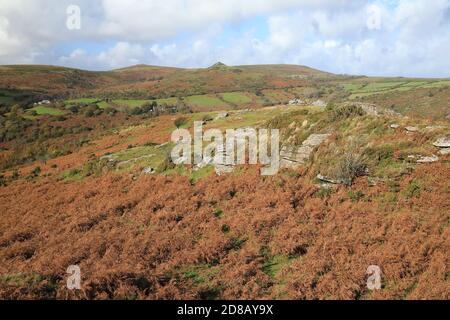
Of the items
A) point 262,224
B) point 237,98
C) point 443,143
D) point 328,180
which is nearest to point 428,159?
point 443,143

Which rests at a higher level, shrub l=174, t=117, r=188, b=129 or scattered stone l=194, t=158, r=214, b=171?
shrub l=174, t=117, r=188, b=129

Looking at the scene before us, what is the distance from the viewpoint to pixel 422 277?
1005 cm

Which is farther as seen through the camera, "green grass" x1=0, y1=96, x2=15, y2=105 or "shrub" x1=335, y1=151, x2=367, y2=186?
"green grass" x1=0, y1=96, x2=15, y2=105

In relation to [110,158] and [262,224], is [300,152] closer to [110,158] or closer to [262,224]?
[262,224]

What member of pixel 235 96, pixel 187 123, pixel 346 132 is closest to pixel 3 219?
pixel 346 132

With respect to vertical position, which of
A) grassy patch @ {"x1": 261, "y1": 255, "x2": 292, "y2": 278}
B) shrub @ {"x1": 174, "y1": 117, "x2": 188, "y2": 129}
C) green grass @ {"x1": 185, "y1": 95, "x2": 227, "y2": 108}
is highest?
green grass @ {"x1": 185, "y1": 95, "x2": 227, "y2": 108}

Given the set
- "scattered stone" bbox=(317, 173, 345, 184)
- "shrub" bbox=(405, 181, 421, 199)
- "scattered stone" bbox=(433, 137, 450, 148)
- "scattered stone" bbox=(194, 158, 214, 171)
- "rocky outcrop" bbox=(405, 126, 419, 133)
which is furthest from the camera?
"scattered stone" bbox=(194, 158, 214, 171)

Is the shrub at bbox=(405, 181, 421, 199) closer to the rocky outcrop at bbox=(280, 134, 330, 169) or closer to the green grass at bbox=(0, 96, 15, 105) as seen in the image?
the rocky outcrop at bbox=(280, 134, 330, 169)

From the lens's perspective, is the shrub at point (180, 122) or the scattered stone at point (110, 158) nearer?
the scattered stone at point (110, 158)

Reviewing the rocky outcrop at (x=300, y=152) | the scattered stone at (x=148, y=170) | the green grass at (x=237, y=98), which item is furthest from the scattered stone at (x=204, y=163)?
the green grass at (x=237, y=98)

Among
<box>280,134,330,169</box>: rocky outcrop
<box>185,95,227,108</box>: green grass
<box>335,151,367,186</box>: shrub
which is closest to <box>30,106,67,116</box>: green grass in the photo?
<box>185,95,227,108</box>: green grass

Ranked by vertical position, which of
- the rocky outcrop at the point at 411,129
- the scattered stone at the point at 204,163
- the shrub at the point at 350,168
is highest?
the rocky outcrop at the point at 411,129

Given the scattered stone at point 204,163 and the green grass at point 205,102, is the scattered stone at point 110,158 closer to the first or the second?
the scattered stone at point 204,163
